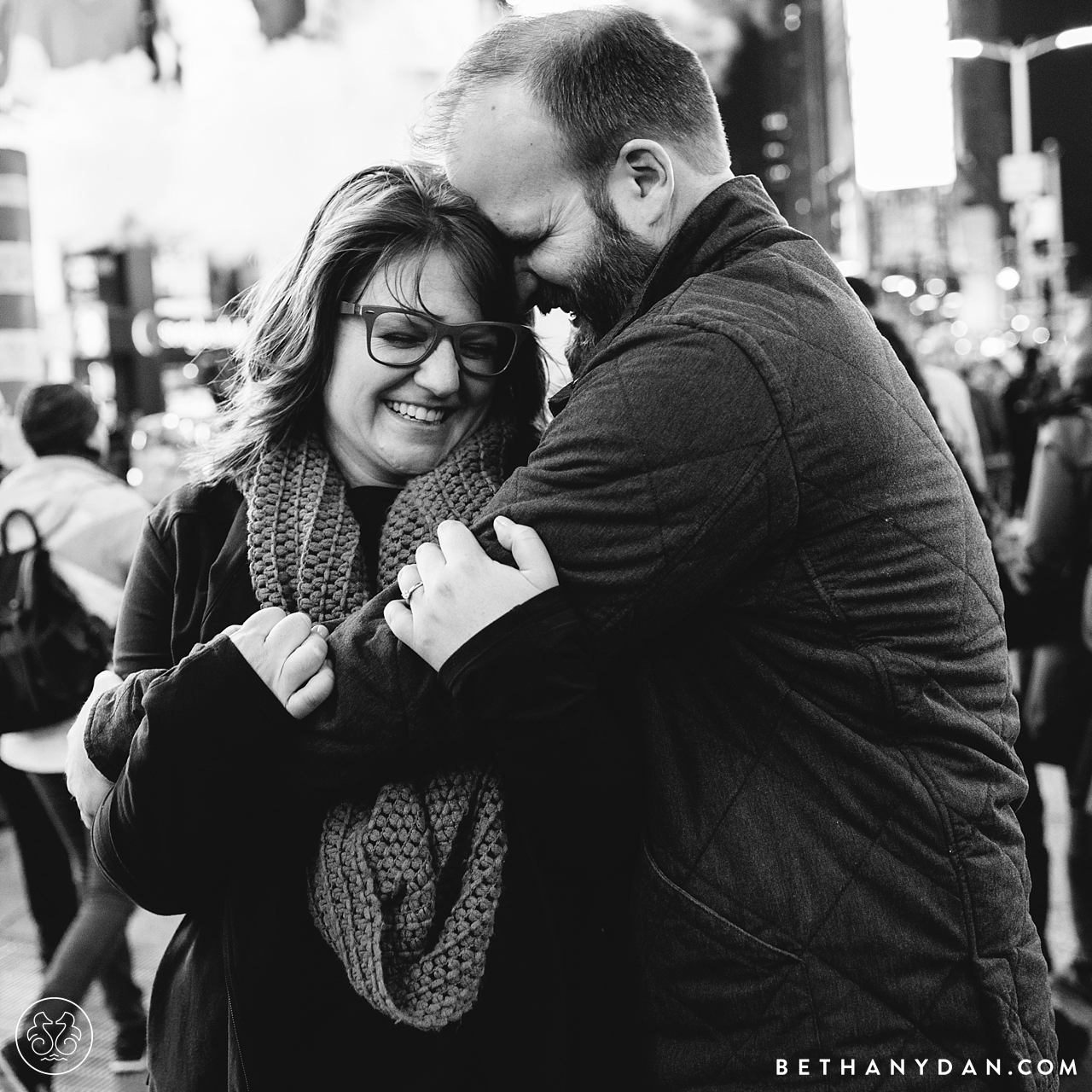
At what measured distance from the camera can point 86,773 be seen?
1777 mm

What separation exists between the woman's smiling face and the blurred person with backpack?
7.98 ft

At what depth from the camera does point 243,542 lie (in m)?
1.88

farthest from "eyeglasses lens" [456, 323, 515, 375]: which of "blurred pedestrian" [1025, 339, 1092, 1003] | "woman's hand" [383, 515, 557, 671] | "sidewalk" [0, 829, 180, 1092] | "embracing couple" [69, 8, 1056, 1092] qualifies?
"blurred pedestrian" [1025, 339, 1092, 1003]

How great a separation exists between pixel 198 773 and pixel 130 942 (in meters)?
3.87

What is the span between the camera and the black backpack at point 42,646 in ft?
13.3

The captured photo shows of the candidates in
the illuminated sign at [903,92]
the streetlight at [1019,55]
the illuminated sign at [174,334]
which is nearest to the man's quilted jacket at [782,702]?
the streetlight at [1019,55]

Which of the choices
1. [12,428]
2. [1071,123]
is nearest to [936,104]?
[12,428]

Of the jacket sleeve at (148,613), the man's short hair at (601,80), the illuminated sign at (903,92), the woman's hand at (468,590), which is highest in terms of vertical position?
the illuminated sign at (903,92)

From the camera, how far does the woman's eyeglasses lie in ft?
6.33

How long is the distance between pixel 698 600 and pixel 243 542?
30.9 inches

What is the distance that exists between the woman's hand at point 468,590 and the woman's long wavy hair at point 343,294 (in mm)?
613
